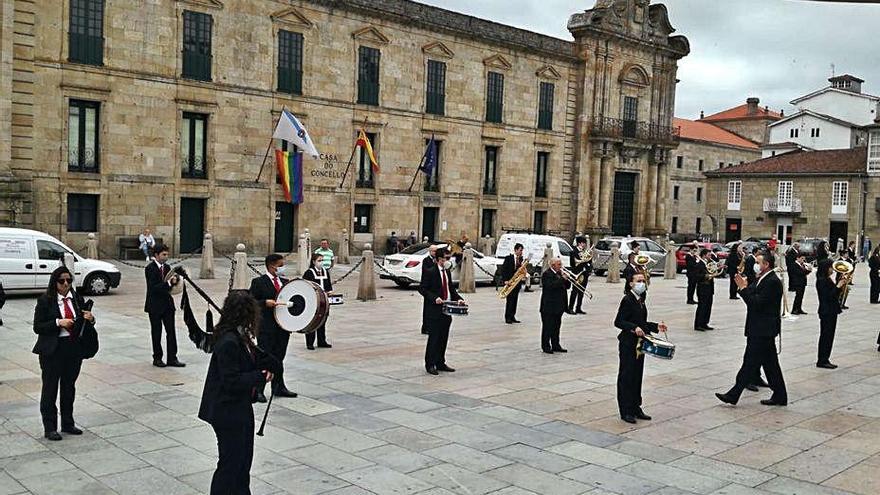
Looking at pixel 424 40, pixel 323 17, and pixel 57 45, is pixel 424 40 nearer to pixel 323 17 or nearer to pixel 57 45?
pixel 323 17

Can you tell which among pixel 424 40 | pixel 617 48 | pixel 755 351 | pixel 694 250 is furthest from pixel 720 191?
pixel 755 351

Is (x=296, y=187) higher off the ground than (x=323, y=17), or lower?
lower

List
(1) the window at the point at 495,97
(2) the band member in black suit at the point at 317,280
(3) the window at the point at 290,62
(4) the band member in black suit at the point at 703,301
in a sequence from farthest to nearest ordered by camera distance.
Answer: (1) the window at the point at 495,97 < (3) the window at the point at 290,62 < (4) the band member in black suit at the point at 703,301 < (2) the band member in black suit at the point at 317,280

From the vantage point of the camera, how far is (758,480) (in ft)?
23.5

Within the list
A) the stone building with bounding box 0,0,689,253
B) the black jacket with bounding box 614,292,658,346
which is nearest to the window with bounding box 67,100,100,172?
the stone building with bounding box 0,0,689,253

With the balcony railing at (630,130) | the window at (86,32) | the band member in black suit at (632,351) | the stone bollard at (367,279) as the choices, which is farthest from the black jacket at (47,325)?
the balcony railing at (630,130)

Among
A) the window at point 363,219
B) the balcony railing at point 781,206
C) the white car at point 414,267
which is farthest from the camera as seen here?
the balcony railing at point 781,206

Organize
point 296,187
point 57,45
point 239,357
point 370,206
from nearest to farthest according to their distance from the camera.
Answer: point 239,357 < point 57,45 < point 296,187 < point 370,206

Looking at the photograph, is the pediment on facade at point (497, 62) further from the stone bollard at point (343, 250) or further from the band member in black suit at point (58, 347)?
the band member in black suit at point (58, 347)

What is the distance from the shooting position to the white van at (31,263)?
57.8ft

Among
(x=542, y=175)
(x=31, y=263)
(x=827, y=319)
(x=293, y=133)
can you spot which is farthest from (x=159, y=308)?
(x=542, y=175)

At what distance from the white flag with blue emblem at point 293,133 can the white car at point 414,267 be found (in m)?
6.54

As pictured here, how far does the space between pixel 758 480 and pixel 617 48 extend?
37881 millimetres

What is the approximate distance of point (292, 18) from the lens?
101 ft
